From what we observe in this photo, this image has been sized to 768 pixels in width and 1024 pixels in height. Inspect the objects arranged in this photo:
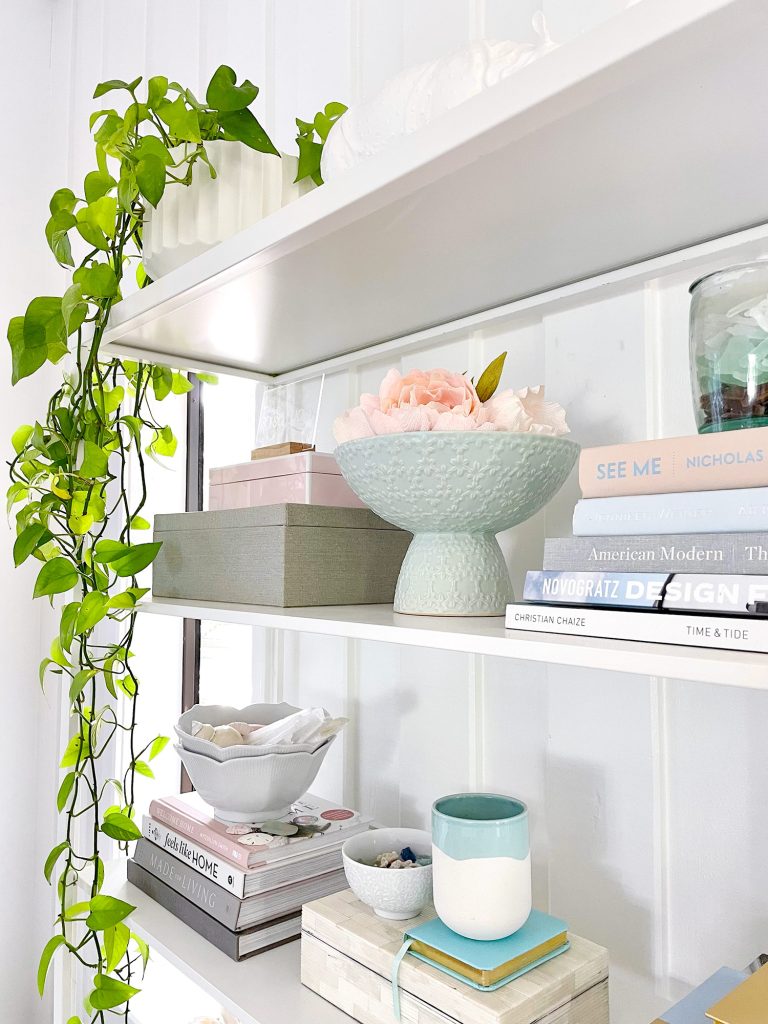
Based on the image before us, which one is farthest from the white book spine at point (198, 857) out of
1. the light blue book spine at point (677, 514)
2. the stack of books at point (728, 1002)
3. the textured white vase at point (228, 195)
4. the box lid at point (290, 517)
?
the textured white vase at point (228, 195)

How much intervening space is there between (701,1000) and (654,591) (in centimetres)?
30

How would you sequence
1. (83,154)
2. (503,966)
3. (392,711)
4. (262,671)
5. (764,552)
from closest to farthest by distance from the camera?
1. (764,552)
2. (503,966)
3. (392,711)
4. (262,671)
5. (83,154)

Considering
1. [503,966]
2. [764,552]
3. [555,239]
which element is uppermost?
[555,239]

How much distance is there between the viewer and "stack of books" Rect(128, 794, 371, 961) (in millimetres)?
849

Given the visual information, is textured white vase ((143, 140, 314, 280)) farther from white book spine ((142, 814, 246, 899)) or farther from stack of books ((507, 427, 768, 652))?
white book spine ((142, 814, 246, 899))

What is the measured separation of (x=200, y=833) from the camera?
0.92 meters

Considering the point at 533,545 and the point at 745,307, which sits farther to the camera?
the point at 533,545

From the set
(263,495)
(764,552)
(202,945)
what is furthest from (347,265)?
(202,945)

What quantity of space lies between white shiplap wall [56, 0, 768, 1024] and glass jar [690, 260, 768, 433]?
194 mm

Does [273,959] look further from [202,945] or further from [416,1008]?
[416,1008]

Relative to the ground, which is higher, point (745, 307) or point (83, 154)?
point (83, 154)

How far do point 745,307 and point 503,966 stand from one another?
1.68 feet

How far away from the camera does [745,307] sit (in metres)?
0.52

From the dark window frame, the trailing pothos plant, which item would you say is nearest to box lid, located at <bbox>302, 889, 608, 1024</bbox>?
the trailing pothos plant
